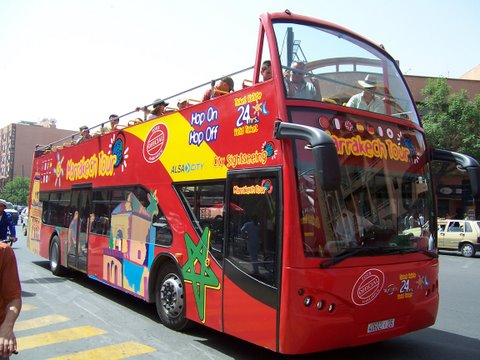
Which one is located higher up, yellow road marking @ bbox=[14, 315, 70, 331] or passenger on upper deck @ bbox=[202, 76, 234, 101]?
passenger on upper deck @ bbox=[202, 76, 234, 101]

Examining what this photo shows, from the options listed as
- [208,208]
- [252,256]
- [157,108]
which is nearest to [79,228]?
[157,108]

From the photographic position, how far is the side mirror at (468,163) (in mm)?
5289

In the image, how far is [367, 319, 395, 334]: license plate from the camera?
187 inches

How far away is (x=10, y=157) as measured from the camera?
103 m

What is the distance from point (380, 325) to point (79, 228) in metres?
7.45

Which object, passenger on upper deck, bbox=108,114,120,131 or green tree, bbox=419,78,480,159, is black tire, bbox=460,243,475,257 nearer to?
green tree, bbox=419,78,480,159

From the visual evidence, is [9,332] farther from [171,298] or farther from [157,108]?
[157,108]

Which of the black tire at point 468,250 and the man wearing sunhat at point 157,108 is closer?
the man wearing sunhat at point 157,108

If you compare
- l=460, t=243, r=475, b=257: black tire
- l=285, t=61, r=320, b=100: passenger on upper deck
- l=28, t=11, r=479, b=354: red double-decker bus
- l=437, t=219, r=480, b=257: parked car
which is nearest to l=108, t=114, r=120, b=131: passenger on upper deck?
l=28, t=11, r=479, b=354: red double-decker bus

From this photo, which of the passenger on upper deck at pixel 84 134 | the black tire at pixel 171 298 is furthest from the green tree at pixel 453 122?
the black tire at pixel 171 298

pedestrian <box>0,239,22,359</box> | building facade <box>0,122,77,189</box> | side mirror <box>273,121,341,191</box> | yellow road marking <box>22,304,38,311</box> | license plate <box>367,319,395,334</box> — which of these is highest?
building facade <box>0,122,77,189</box>

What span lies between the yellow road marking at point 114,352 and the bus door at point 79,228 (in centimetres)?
435

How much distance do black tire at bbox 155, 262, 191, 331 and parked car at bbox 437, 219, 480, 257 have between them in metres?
15.9

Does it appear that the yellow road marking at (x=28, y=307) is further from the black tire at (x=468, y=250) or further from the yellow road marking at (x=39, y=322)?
the black tire at (x=468, y=250)
